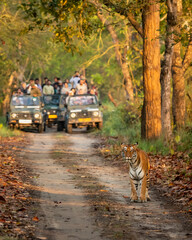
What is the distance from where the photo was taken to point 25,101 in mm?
28234

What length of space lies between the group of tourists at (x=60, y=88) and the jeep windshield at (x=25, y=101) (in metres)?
0.27

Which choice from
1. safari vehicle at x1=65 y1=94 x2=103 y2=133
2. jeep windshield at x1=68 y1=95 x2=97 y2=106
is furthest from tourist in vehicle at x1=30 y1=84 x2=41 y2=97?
jeep windshield at x1=68 y1=95 x2=97 y2=106

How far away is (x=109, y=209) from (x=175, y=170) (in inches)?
178

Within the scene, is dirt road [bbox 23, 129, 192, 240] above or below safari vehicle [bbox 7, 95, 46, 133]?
below

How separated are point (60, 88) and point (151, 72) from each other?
52.1 feet

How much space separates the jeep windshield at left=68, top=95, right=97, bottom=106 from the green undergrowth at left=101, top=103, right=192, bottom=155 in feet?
4.22

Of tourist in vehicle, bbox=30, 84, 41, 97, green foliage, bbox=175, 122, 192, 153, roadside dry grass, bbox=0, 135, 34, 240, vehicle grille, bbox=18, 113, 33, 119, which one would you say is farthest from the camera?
tourist in vehicle, bbox=30, 84, 41, 97

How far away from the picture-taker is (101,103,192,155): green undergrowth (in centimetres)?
1619

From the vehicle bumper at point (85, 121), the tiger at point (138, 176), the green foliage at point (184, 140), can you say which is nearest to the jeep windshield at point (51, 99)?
the vehicle bumper at point (85, 121)

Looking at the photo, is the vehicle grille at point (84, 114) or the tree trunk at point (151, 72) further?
the vehicle grille at point (84, 114)

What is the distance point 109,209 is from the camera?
9.15 metres

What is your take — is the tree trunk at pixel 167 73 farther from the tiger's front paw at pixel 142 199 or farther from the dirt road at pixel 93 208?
the tiger's front paw at pixel 142 199

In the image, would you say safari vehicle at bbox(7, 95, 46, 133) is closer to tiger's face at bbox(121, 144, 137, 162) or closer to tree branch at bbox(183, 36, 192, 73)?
tree branch at bbox(183, 36, 192, 73)

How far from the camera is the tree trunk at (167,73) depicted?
1650 centimetres
